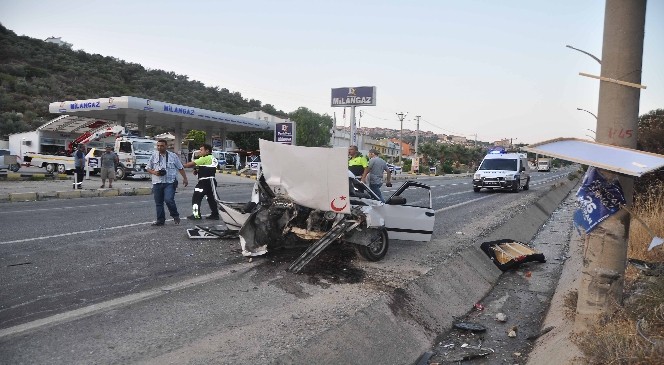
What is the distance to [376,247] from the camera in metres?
7.50

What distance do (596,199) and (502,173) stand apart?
20781mm

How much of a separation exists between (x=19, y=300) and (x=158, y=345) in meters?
1.97

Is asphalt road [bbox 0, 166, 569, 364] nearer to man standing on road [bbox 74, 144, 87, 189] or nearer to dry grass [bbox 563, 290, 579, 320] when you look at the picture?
dry grass [bbox 563, 290, 579, 320]

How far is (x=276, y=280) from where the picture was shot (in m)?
6.16

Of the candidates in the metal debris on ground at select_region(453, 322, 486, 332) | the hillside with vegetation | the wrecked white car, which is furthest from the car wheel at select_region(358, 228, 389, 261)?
the hillside with vegetation

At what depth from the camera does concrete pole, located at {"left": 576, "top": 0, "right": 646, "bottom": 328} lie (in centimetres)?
411

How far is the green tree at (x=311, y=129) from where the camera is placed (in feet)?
274

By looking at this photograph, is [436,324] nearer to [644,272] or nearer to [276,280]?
[276,280]

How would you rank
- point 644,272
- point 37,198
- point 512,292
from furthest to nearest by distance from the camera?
point 37,198 → point 512,292 → point 644,272

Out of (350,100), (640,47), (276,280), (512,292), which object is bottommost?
(512,292)

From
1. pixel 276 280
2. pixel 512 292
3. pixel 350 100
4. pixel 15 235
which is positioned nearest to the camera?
pixel 276 280

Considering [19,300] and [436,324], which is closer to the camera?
[19,300]

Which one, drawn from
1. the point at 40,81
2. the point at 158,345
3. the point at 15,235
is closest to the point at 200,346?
the point at 158,345

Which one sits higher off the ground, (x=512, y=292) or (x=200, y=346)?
(x=200, y=346)
